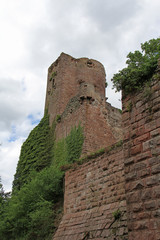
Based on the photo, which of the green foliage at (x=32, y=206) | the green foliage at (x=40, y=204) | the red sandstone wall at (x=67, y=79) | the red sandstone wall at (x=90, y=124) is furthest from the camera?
the red sandstone wall at (x=67, y=79)

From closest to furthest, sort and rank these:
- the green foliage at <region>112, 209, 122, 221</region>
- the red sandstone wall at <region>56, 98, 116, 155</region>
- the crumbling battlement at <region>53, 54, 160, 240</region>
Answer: the crumbling battlement at <region>53, 54, 160, 240</region> → the green foliage at <region>112, 209, 122, 221</region> → the red sandstone wall at <region>56, 98, 116, 155</region>

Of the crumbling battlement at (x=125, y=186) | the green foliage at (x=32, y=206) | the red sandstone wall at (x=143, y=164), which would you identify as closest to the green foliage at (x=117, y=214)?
the crumbling battlement at (x=125, y=186)

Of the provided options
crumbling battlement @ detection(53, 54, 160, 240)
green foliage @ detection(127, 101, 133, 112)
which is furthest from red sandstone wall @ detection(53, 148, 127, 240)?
green foliage @ detection(127, 101, 133, 112)

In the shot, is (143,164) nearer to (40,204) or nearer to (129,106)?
(129,106)

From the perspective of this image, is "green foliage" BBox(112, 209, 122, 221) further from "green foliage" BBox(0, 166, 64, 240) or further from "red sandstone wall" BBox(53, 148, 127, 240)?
"green foliage" BBox(0, 166, 64, 240)

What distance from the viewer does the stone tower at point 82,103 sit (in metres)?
17.1

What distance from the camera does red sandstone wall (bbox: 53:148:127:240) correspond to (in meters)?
7.66

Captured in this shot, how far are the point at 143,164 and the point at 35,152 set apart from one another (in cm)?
1644

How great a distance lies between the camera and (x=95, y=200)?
29.3 feet

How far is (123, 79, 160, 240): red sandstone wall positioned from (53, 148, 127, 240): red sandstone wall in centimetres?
256

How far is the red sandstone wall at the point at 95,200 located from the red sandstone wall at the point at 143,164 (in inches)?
101

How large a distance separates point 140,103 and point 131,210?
199 centimetres

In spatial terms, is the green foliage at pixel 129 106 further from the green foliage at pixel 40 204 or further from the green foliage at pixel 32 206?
the green foliage at pixel 32 206

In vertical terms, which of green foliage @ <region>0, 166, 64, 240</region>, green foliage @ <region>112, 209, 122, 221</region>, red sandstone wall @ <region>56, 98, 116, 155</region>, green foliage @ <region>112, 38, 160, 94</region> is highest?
red sandstone wall @ <region>56, 98, 116, 155</region>
